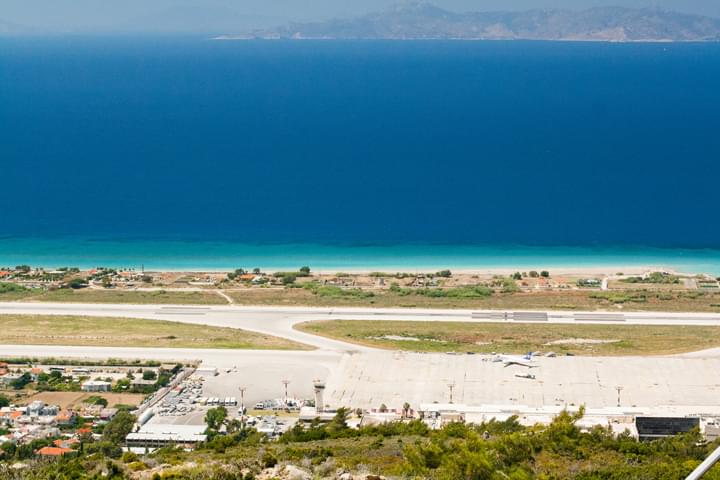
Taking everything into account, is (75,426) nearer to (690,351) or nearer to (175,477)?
(175,477)

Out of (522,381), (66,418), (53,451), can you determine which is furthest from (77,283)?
(522,381)

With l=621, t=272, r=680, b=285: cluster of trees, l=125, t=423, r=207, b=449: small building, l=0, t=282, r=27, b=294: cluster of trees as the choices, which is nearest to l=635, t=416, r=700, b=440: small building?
l=125, t=423, r=207, b=449: small building

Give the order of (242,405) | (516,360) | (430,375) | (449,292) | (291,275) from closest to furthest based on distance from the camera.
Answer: (242,405) → (430,375) → (516,360) → (449,292) → (291,275)

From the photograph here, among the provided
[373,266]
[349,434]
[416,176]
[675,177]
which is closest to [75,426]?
[349,434]

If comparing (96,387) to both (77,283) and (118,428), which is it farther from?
(77,283)

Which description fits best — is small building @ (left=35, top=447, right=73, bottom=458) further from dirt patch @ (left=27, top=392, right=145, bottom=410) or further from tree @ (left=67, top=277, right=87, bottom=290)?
tree @ (left=67, top=277, right=87, bottom=290)

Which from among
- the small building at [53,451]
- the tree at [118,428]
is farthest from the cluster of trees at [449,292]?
the small building at [53,451]
